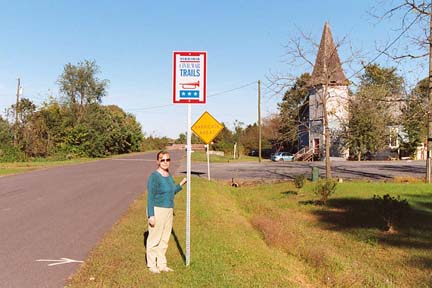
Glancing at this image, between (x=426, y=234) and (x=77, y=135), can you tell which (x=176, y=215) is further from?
(x=77, y=135)

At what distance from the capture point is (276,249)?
25.8 ft

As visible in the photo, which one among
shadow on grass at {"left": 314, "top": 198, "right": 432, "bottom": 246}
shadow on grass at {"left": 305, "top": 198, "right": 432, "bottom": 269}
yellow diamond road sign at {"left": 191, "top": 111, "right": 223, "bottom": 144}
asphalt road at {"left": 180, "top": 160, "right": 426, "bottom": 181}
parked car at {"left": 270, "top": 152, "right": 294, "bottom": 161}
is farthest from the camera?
parked car at {"left": 270, "top": 152, "right": 294, "bottom": 161}

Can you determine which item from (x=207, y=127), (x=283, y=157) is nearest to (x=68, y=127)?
(x=283, y=157)

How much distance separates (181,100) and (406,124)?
8.63m

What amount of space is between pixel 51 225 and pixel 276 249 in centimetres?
495

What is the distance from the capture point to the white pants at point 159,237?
5.46m

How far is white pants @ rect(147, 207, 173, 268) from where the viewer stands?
17.9 feet

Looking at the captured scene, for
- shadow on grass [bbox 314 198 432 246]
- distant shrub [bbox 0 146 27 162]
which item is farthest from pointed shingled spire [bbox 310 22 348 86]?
distant shrub [bbox 0 146 27 162]

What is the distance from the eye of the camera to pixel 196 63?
5477 mm

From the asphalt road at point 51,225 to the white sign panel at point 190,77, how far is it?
2.93m

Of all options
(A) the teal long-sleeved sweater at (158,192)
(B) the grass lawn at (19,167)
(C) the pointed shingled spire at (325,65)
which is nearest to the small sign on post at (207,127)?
(C) the pointed shingled spire at (325,65)

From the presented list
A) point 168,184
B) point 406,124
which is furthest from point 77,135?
point 168,184

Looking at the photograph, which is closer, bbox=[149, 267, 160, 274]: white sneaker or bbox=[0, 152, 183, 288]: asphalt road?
bbox=[149, 267, 160, 274]: white sneaker

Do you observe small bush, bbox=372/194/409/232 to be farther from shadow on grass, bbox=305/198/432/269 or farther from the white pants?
the white pants
